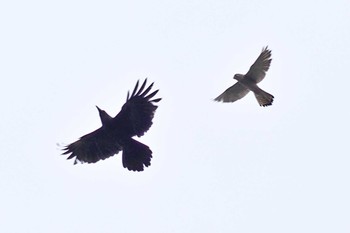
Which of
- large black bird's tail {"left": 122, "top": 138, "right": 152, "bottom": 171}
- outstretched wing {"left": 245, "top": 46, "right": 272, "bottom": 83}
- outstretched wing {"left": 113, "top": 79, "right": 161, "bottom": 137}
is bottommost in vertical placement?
large black bird's tail {"left": 122, "top": 138, "right": 152, "bottom": 171}

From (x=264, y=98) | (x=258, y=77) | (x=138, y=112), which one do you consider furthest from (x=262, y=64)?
(x=138, y=112)

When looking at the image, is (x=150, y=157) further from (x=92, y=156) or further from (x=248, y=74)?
(x=248, y=74)

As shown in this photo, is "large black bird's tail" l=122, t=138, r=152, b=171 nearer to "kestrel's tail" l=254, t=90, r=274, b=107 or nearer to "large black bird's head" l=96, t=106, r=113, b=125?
"large black bird's head" l=96, t=106, r=113, b=125

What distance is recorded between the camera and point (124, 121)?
778 inches

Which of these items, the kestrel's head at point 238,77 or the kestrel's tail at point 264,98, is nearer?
the kestrel's tail at point 264,98

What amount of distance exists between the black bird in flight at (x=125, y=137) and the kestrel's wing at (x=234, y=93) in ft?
16.0

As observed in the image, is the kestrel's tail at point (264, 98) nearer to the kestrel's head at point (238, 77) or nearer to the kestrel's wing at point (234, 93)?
the kestrel's head at point (238, 77)

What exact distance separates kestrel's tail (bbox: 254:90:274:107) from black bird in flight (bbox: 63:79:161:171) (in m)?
3.63

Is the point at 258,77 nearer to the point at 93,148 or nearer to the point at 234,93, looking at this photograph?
the point at 234,93

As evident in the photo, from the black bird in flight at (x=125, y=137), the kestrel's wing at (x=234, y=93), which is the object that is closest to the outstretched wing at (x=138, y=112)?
the black bird in flight at (x=125, y=137)

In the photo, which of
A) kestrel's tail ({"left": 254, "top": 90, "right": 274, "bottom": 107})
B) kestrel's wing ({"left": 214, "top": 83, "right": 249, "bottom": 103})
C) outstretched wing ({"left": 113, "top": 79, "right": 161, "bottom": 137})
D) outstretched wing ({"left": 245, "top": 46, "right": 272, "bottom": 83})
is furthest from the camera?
kestrel's wing ({"left": 214, "top": 83, "right": 249, "bottom": 103})

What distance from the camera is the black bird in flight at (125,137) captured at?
19.5 metres

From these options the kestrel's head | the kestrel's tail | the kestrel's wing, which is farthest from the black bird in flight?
the kestrel's wing

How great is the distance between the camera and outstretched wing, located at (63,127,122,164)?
66.5ft
